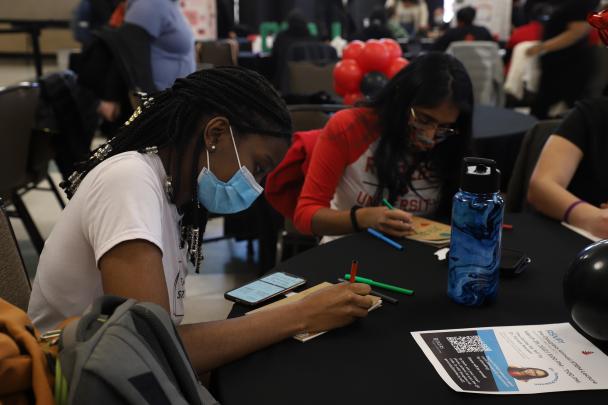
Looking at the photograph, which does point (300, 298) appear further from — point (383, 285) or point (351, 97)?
point (351, 97)

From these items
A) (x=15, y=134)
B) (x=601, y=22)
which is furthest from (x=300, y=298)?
(x=15, y=134)

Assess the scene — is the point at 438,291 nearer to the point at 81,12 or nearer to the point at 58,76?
the point at 58,76

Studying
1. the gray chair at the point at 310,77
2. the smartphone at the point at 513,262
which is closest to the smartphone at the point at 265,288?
the smartphone at the point at 513,262

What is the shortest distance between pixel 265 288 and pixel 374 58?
2.18 m

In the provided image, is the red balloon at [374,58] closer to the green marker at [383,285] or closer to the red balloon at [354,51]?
the red balloon at [354,51]

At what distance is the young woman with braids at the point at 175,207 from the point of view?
1.01 m

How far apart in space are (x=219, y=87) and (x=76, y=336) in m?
0.64

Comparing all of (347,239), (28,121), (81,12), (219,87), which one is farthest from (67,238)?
(81,12)

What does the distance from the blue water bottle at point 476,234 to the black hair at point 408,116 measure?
2.07 ft

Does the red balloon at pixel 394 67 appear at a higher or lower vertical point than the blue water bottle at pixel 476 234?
A: higher

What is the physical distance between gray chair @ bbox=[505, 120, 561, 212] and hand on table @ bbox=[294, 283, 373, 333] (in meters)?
1.21

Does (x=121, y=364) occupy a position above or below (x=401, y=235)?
above

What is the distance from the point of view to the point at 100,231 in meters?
1.02

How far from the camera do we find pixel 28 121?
295 centimetres
